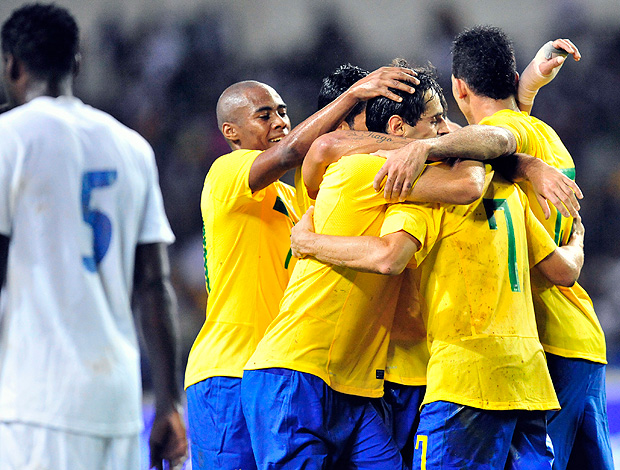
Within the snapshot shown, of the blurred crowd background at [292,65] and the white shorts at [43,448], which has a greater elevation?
the blurred crowd background at [292,65]

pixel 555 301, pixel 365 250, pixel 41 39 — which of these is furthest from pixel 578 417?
pixel 41 39

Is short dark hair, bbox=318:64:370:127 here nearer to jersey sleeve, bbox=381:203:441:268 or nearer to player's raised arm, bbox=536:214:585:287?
jersey sleeve, bbox=381:203:441:268

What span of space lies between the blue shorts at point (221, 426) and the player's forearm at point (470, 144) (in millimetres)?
1390

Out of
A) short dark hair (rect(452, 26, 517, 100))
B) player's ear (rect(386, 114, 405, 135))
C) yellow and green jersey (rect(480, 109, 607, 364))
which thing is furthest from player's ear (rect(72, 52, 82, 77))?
short dark hair (rect(452, 26, 517, 100))

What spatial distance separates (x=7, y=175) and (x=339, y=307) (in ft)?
Answer: 4.61

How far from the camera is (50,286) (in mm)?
1981

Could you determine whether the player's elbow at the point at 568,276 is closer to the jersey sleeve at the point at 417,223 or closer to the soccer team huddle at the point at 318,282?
the soccer team huddle at the point at 318,282

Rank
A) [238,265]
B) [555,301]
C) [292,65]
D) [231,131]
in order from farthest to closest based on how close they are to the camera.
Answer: [292,65], [231,131], [238,265], [555,301]

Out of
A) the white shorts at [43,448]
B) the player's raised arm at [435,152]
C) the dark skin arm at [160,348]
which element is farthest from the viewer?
the player's raised arm at [435,152]

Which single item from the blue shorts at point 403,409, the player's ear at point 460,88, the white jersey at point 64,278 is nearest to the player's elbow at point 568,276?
the blue shorts at point 403,409

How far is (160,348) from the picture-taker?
218 centimetres

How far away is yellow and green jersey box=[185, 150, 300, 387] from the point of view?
138 inches

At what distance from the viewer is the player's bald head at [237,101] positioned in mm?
4031

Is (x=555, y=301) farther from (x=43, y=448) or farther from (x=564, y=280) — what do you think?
(x=43, y=448)
